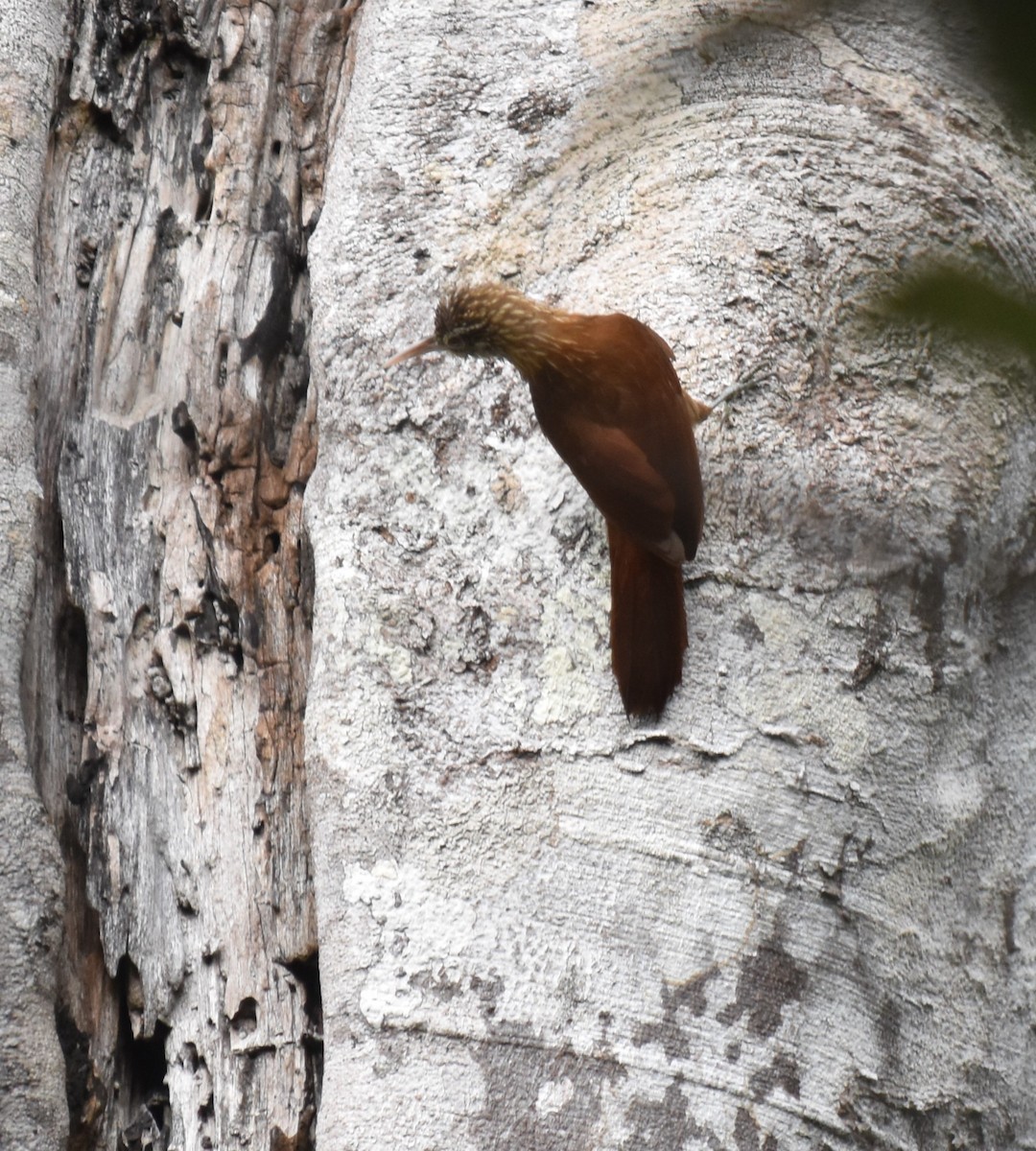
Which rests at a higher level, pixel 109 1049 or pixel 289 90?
pixel 289 90

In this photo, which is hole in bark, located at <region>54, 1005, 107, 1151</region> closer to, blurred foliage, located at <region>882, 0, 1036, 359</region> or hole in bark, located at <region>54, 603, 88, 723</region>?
hole in bark, located at <region>54, 603, 88, 723</region>

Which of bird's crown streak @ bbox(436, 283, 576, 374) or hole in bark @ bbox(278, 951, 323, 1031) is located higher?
bird's crown streak @ bbox(436, 283, 576, 374)

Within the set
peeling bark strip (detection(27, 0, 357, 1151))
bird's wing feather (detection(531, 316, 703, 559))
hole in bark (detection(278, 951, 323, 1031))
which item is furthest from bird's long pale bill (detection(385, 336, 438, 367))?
hole in bark (detection(278, 951, 323, 1031))

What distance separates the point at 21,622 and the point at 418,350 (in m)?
0.90

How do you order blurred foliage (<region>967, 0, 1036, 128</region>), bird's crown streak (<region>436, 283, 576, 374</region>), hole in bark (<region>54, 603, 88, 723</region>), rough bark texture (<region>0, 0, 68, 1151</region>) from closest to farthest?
1. blurred foliage (<region>967, 0, 1036, 128</region>)
2. rough bark texture (<region>0, 0, 68, 1151</region>)
3. bird's crown streak (<region>436, 283, 576, 374</region>)
4. hole in bark (<region>54, 603, 88, 723</region>)

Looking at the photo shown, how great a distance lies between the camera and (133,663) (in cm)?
256

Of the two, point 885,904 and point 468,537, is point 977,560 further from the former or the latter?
point 468,537

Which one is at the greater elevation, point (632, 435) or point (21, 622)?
point (632, 435)

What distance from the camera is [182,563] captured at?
257 cm

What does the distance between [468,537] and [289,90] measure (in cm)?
131

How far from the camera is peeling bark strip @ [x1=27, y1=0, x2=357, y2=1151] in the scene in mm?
2352

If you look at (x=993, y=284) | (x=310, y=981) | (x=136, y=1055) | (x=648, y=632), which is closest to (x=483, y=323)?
(x=648, y=632)

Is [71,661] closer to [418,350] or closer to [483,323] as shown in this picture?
[418,350]

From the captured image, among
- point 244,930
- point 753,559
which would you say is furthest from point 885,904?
point 244,930
